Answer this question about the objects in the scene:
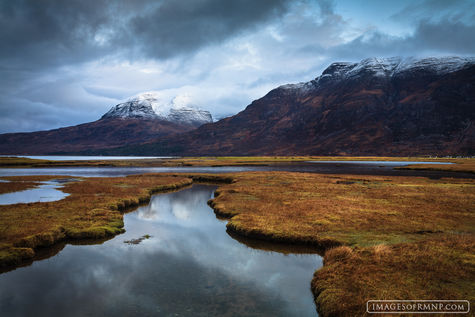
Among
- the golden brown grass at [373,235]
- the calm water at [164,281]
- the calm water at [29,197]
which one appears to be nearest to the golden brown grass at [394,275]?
the golden brown grass at [373,235]

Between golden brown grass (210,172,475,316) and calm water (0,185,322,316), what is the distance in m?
1.88

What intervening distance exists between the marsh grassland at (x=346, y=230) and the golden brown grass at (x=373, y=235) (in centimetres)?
5

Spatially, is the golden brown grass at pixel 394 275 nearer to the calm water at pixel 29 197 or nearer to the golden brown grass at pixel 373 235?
the golden brown grass at pixel 373 235

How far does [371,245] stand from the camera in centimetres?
1914

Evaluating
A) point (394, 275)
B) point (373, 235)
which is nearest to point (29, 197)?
point (373, 235)

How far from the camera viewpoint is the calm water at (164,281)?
45.4ft

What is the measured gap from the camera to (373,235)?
70.2 feet

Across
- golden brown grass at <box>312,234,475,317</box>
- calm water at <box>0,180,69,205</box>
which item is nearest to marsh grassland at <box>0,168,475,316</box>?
golden brown grass at <box>312,234,475,317</box>

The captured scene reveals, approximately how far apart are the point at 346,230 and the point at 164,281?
1440cm

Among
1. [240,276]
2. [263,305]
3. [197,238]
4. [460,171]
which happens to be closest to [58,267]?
[197,238]

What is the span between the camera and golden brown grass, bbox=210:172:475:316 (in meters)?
13.3

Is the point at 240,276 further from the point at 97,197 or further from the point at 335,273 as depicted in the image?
the point at 97,197

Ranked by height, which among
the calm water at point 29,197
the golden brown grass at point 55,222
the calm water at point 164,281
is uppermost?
the calm water at point 29,197

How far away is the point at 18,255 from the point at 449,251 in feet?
88.1
